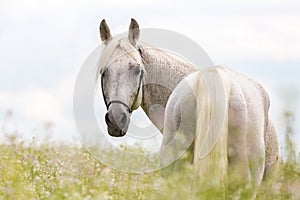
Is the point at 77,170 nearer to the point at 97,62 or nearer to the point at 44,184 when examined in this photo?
the point at 44,184

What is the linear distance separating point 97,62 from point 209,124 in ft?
7.00

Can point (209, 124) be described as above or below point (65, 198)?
above

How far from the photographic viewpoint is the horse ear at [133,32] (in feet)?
26.2

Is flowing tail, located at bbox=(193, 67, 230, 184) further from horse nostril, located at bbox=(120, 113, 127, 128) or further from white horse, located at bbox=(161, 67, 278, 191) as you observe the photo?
horse nostril, located at bbox=(120, 113, 127, 128)

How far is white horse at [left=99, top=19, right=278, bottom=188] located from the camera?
6.32 metres

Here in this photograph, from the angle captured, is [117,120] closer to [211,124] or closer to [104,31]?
[104,31]

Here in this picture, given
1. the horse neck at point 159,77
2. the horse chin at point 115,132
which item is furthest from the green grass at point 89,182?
the horse neck at point 159,77

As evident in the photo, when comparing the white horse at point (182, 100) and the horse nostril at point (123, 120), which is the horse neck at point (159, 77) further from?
the horse nostril at point (123, 120)

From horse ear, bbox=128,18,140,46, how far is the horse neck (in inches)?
6.4

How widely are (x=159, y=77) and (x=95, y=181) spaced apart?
5.91 ft

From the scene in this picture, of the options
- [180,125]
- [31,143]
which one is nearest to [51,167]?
[31,143]

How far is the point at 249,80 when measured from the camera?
7109 millimetres

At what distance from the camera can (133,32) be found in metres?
8.03

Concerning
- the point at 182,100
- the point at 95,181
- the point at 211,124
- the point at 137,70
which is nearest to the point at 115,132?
the point at 137,70
